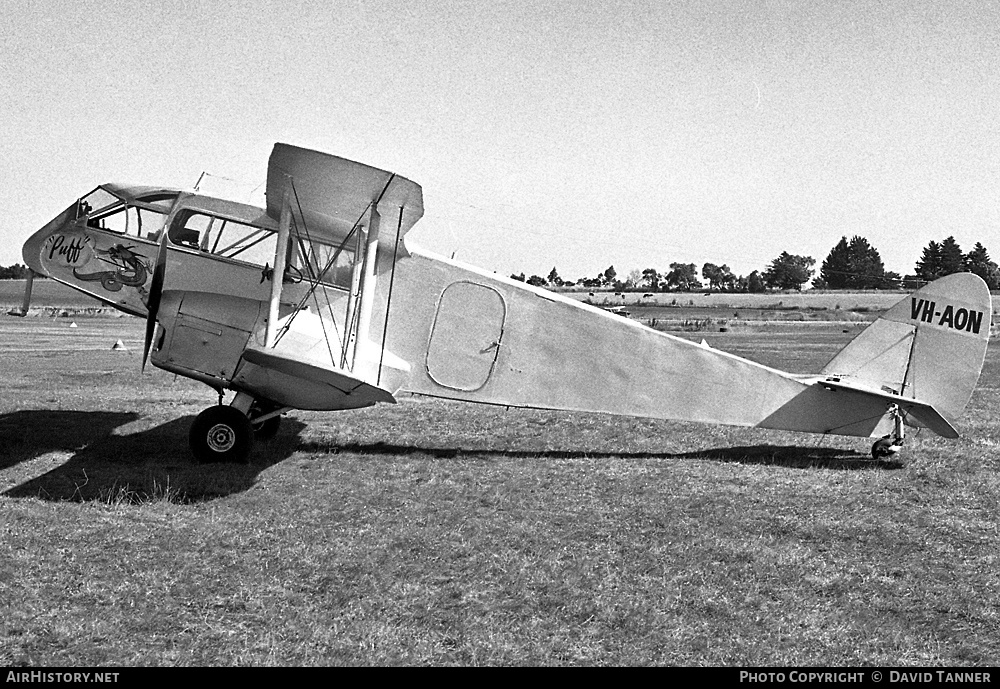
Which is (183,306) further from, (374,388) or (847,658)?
(847,658)

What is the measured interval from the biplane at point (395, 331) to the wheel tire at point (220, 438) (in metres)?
0.01

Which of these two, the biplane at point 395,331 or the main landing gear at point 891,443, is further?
the main landing gear at point 891,443

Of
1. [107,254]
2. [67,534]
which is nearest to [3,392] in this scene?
[107,254]

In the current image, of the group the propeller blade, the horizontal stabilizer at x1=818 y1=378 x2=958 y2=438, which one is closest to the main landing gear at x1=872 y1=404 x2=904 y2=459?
the horizontal stabilizer at x1=818 y1=378 x2=958 y2=438

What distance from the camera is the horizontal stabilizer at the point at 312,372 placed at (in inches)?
262

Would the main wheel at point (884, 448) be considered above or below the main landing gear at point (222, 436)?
above

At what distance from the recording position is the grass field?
4031mm

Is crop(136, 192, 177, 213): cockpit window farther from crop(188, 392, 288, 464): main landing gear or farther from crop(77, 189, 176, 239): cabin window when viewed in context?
crop(188, 392, 288, 464): main landing gear

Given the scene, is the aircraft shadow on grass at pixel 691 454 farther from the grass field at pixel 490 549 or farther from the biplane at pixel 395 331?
the biplane at pixel 395 331

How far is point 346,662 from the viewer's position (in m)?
3.76

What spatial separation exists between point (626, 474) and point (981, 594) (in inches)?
143

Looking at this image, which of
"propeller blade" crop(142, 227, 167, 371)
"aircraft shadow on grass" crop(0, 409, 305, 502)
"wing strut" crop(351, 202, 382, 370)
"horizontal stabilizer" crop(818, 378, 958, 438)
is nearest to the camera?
"aircraft shadow on grass" crop(0, 409, 305, 502)

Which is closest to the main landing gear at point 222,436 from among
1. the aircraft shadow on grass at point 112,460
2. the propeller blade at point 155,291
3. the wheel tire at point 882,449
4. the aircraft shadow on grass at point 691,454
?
the aircraft shadow on grass at point 112,460

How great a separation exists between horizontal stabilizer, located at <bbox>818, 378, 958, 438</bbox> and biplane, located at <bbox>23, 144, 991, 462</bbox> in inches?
0.6
